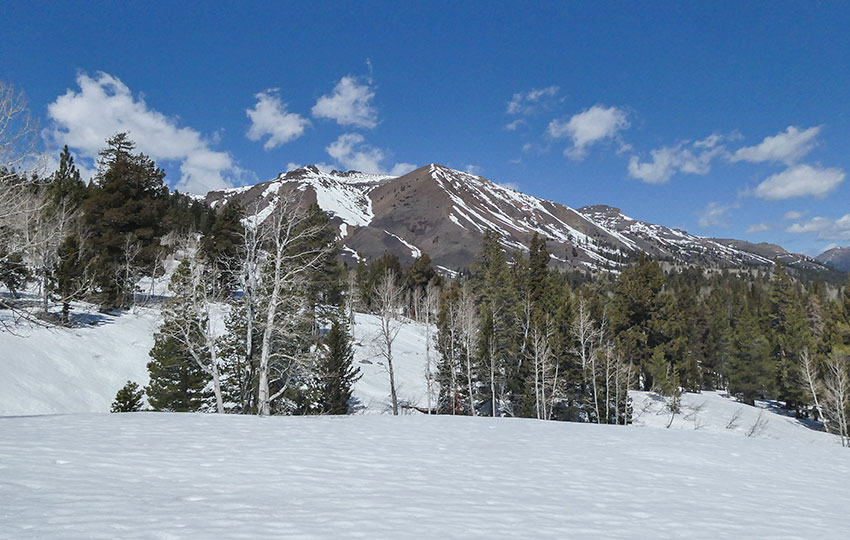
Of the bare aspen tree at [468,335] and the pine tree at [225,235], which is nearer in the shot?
the pine tree at [225,235]

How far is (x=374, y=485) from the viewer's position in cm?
597

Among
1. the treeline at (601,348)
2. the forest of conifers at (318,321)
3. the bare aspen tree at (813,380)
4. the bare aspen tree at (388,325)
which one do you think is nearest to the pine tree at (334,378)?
the forest of conifers at (318,321)

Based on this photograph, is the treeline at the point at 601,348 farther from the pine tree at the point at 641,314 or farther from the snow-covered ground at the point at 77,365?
the snow-covered ground at the point at 77,365

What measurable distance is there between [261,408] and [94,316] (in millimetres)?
22263

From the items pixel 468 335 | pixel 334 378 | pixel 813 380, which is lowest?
pixel 813 380

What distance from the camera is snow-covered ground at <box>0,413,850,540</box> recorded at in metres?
4.07

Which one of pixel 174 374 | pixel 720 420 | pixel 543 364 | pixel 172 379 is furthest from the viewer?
pixel 720 420

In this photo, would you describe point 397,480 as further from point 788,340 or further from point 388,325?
point 788,340

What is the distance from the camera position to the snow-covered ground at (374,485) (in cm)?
407

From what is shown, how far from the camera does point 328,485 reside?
Result: 19.1ft

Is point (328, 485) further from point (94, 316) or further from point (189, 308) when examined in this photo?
point (94, 316)

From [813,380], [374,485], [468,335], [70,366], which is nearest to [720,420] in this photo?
[813,380]

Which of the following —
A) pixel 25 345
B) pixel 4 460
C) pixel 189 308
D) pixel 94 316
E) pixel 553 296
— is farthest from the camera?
pixel 553 296

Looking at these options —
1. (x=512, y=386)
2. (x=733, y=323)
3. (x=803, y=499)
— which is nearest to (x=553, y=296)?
(x=512, y=386)
